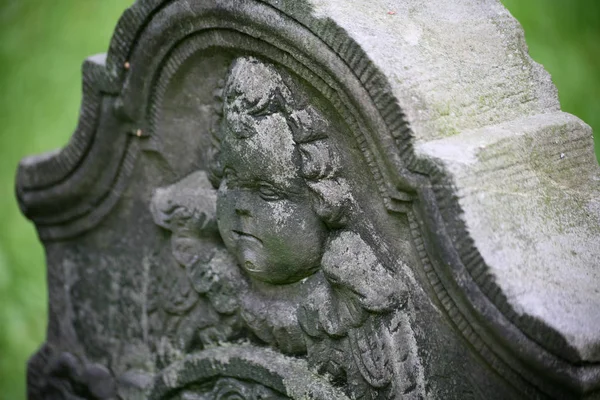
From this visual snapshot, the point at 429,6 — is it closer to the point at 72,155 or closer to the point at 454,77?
the point at 454,77

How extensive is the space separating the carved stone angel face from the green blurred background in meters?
1.57

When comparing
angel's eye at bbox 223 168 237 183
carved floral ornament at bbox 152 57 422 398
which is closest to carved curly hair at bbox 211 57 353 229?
carved floral ornament at bbox 152 57 422 398

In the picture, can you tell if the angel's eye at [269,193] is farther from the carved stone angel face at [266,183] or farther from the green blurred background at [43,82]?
the green blurred background at [43,82]

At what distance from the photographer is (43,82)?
3.85 m

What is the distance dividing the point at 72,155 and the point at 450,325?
46.7 inches

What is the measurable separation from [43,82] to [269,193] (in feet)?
8.36

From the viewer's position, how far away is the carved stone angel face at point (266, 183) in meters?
1.62

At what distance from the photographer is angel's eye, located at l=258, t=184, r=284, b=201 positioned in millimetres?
1657

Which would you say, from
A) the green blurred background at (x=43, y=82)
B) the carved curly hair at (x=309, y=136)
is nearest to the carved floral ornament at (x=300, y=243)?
Answer: the carved curly hair at (x=309, y=136)

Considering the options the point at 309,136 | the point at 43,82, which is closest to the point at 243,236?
the point at 309,136

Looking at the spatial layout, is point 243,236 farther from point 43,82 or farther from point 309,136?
point 43,82

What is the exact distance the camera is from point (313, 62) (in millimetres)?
1531

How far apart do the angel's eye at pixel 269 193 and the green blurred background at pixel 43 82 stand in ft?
5.37

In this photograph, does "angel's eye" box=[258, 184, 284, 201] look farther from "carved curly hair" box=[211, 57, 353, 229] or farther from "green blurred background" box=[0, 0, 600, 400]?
Answer: "green blurred background" box=[0, 0, 600, 400]
